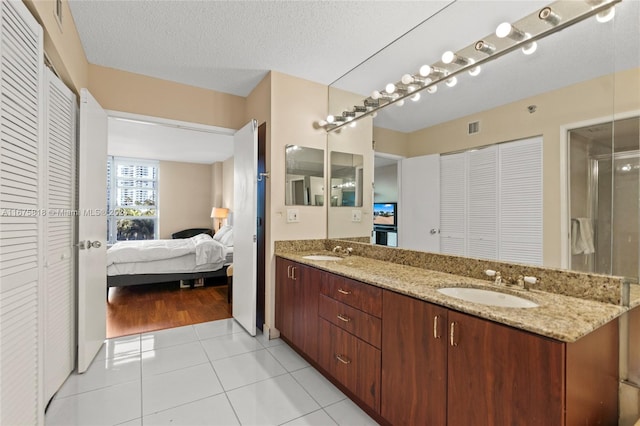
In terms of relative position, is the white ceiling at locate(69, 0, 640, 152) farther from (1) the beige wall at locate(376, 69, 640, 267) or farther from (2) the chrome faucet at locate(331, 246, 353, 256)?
(2) the chrome faucet at locate(331, 246, 353, 256)

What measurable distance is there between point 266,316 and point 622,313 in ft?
8.20

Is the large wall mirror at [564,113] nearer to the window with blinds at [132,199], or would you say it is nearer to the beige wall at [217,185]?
the beige wall at [217,185]

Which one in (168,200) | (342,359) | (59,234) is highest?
(168,200)

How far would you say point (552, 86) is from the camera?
1.45m

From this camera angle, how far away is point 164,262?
4.27 m

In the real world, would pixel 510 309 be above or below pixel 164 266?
above

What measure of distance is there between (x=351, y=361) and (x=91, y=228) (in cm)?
217

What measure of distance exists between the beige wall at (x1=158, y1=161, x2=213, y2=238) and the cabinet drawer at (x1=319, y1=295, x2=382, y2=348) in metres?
6.28

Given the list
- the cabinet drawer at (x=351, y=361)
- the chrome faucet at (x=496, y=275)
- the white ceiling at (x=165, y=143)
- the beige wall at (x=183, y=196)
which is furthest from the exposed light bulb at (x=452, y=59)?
the beige wall at (x=183, y=196)

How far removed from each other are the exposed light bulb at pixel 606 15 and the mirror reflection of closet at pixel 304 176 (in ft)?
6.90

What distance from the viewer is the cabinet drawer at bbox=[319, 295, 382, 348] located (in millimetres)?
1606

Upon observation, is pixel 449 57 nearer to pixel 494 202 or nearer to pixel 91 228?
pixel 494 202

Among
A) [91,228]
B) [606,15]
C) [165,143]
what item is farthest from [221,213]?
[606,15]

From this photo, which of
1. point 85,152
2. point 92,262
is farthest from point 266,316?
point 85,152
